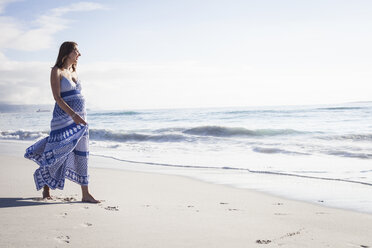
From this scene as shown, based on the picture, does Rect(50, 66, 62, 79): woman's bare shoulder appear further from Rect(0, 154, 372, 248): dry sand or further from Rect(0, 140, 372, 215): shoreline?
Rect(0, 140, 372, 215): shoreline

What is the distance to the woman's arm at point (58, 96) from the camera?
3.82 meters

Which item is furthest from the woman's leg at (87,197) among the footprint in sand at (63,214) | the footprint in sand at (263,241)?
the footprint in sand at (263,241)

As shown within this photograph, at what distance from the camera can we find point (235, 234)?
2932mm

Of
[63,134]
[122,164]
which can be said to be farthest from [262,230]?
[122,164]

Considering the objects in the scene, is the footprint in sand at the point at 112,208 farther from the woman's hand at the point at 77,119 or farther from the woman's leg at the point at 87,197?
the woman's hand at the point at 77,119

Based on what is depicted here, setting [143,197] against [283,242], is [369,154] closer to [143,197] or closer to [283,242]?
[143,197]

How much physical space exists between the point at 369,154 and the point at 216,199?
614cm

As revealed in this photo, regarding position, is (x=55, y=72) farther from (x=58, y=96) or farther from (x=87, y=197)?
(x=87, y=197)

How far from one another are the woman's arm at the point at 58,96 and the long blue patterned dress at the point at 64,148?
8cm

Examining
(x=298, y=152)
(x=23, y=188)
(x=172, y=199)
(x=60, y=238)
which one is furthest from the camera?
(x=298, y=152)

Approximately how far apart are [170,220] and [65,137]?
143 centimetres

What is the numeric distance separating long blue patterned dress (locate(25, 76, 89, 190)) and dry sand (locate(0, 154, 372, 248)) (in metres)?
0.27

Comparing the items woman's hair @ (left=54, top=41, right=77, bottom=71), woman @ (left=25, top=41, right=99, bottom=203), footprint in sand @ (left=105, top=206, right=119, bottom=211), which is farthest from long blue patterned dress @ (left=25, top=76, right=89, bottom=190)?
footprint in sand @ (left=105, top=206, right=119, bottom=211)

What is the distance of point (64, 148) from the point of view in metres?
3.92
